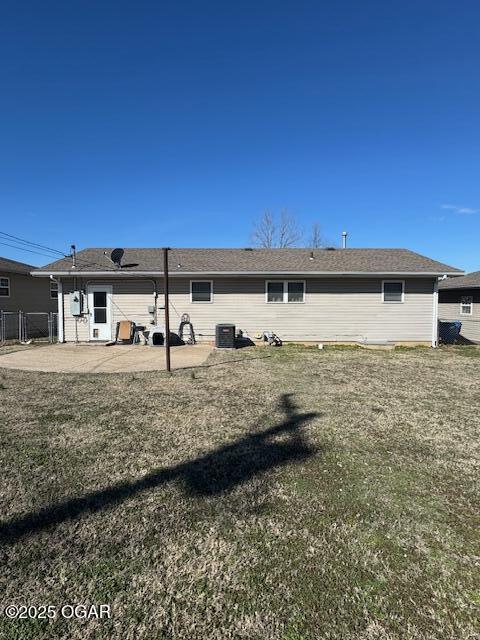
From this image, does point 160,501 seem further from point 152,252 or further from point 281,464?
point 152,252

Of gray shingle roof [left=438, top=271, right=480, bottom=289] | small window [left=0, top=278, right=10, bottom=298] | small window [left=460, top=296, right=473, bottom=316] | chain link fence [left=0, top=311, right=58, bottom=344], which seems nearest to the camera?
chain link fence [left=0, top=311, right=58, bottom=344]

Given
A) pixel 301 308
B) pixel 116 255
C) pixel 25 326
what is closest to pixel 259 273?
pixel 301 308

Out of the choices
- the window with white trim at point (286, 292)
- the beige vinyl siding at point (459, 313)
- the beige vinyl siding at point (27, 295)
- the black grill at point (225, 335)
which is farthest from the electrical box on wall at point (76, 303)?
the beige vinyl siding at point (459, 313)

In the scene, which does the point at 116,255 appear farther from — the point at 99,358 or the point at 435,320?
the point at 435,320

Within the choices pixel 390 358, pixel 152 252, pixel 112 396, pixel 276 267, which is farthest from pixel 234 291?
pixel 112 396

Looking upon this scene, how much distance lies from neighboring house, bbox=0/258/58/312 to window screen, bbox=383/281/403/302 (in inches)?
552

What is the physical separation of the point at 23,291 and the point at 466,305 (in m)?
19.7

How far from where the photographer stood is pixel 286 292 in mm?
12805

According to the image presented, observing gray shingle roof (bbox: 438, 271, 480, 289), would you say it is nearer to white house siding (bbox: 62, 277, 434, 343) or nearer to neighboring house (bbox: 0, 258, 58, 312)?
white house siding (bbox: 62, 277, 434, 343)

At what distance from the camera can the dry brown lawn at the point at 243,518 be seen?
6.17ft

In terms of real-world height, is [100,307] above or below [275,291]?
below

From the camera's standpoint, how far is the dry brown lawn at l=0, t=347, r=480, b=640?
1881 mm

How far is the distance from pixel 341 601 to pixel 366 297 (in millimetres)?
11687

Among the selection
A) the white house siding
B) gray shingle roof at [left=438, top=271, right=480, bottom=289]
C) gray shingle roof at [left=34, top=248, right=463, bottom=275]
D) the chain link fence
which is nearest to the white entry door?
the white house siding
